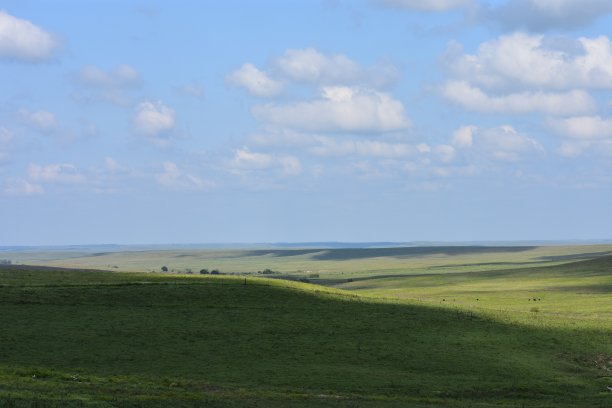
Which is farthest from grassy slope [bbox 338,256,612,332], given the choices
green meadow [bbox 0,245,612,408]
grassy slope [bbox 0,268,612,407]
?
grassy slope [bbox 0,268,612,407]

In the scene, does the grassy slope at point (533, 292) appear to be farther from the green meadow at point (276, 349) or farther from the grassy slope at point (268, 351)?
the grassy slope at point (268, 351)

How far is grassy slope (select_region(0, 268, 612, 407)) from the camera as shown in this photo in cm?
4100

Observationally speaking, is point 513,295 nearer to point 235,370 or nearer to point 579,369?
point 579,369

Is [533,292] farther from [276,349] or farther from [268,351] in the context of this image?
[268,351]

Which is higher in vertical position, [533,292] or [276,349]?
[533,292]

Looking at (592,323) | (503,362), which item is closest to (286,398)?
(503,362)

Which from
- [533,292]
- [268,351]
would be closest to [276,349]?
[268,351]

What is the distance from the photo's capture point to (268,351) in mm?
55812

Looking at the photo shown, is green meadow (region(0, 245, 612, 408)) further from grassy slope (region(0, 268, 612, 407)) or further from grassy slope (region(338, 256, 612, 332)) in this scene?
grassy slope (region(338, 256, 612, 332))

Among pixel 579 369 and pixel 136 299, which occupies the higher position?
pixel 136 299

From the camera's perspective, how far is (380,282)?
185 m

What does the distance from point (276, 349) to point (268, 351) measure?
2.79 ft

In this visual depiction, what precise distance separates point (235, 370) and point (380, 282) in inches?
5410

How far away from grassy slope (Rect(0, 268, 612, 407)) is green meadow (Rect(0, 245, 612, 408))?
136mm
